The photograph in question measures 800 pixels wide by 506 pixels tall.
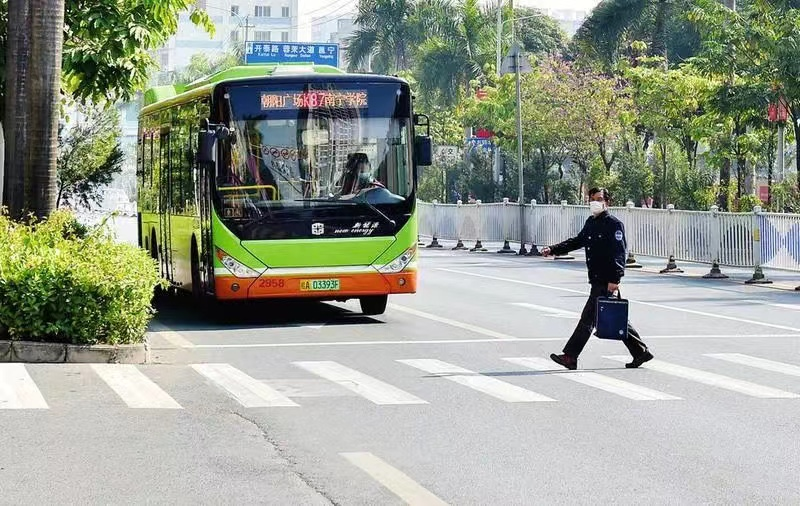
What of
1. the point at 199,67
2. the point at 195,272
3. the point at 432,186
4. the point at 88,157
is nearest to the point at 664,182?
the point at 88,157

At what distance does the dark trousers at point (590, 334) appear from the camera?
14.8 meters

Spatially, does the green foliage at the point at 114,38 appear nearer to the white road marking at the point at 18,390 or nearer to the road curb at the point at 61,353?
the road curb at the point at 61,353

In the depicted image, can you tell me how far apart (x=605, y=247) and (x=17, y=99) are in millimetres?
8335

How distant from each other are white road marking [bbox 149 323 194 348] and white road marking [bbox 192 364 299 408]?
245 centimetres

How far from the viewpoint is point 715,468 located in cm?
934

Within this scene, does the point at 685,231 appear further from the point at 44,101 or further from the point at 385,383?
the point at 385,383

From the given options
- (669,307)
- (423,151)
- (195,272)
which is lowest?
(669,307)

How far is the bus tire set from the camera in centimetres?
2106

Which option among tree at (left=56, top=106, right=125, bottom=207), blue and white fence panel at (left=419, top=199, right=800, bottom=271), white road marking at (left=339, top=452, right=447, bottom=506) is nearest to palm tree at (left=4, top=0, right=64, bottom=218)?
white road marking at (left=339, top=452, right=447, bottom=506)

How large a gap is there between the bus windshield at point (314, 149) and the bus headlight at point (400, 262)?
60 cm

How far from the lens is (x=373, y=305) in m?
21.2

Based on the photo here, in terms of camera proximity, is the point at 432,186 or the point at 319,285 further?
the point at 432,186

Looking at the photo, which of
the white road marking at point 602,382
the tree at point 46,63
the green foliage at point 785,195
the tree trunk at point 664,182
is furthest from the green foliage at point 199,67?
the white road marking at point 602,382

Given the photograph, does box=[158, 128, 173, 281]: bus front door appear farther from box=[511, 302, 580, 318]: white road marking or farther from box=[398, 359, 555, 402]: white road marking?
box=[398, 359, 555, 402]: white road marking
